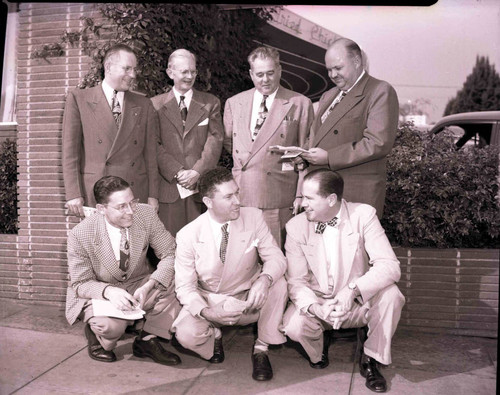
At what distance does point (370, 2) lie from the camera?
1.83 meters

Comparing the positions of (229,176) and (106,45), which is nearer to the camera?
(229,176)

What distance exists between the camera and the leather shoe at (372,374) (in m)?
3.23

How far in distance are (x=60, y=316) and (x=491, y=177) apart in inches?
142

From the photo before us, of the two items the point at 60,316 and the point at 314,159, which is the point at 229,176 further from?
the point at 60,316

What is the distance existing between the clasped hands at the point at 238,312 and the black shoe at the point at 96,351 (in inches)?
27.8

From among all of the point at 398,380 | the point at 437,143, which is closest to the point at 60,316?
the point at 398,380

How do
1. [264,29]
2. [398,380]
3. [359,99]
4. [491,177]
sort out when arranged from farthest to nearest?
[264,29] → [491,177] → [359,99] → [398,380]

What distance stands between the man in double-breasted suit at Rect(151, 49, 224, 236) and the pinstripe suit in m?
0.45

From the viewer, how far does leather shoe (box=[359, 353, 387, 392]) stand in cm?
323

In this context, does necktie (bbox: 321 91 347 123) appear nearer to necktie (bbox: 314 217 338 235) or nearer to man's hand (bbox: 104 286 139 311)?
necktie (bbox: 314 217 338 235)

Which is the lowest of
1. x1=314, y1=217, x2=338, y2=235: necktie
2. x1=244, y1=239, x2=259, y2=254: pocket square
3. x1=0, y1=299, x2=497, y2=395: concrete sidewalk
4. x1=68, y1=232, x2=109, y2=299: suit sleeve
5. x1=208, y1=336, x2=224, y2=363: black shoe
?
x1=0, y1=299, x2=497, y2=395: concrete sidewalk

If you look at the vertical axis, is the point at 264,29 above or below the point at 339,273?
above

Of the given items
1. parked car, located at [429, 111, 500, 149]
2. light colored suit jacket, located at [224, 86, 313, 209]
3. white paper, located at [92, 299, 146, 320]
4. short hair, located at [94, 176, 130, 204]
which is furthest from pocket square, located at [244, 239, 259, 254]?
parked car, located at [429, 111, 500, 149]

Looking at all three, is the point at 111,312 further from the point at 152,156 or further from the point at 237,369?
the point at 152,156
